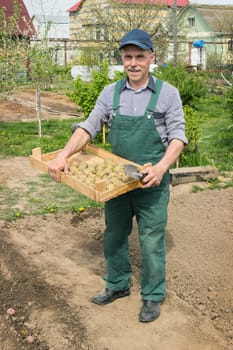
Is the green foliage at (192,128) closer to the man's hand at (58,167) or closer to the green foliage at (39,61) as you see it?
the green foliage at (39,61)

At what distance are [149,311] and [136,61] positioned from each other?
67.6 inches

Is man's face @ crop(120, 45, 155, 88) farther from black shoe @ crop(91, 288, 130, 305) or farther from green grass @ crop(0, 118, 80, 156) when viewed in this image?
green grass @ crop(0, 118, 80, 156)

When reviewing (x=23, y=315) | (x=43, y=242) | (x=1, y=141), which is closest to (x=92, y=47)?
(x=1, y=141)

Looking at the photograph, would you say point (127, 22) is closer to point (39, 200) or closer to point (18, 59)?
point (18, 59)

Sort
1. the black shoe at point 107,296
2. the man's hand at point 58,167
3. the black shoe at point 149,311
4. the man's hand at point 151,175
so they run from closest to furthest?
the man's hand at point 151,175, the man's hand at point 58,167, the black shoe at point 149,311, the black shoe at point 107,296

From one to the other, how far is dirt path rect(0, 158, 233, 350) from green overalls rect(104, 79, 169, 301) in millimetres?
291

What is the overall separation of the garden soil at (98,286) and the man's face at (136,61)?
5.55ft

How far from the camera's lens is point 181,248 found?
4.89m

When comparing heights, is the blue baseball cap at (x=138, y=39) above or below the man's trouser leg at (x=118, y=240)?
above

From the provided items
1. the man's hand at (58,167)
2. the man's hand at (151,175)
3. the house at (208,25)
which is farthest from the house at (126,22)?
the man's hand at (151,175)

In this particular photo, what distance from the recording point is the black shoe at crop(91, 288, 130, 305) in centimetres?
387

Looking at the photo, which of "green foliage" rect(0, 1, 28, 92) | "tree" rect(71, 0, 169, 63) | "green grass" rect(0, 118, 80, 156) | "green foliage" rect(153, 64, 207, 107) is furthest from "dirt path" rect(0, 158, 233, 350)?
"tree" rect(71, 0, 169, 63)

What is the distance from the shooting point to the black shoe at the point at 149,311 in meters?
3.61

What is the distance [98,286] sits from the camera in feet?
13.7
